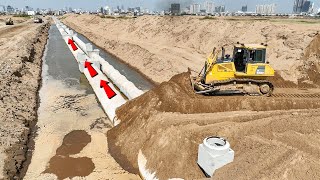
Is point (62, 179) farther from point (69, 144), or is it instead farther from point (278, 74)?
point (278, 74)

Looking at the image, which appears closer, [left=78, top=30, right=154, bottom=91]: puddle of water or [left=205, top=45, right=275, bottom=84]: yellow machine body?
[left=205, top=45, right=275, bottom=84]: yellow machine body

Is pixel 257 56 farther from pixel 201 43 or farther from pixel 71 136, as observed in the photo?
pixel 201 43

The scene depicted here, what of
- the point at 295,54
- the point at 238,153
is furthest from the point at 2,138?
the point at 295,54

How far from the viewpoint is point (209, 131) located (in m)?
10.0

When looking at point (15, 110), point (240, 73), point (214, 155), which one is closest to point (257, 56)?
point (240, 73)

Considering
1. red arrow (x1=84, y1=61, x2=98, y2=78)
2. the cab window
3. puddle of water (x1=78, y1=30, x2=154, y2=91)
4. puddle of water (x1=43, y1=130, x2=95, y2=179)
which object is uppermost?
the cab window

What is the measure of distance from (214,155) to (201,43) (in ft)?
85.5

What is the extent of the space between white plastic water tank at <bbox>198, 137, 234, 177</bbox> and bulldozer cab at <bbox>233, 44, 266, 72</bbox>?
22.2ft

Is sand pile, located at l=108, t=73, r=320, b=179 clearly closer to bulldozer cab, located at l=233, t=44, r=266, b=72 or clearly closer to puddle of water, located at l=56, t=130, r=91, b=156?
puddle of water, located at l=56, t=130, r=91, b=156

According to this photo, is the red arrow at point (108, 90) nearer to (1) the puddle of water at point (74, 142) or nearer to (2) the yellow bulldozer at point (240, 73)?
(1) the puddle of water at point (74, 142)

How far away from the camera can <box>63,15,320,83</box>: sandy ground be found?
2189 cm

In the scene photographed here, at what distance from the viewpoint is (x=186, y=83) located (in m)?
14.7

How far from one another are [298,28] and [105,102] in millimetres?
19492

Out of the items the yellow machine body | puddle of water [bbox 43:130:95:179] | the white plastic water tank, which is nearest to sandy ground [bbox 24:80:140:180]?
puddle of water [bbox 43:130:95:179]
